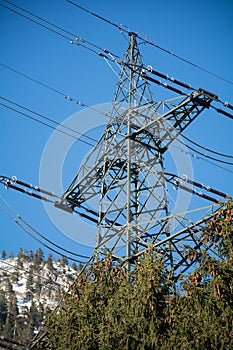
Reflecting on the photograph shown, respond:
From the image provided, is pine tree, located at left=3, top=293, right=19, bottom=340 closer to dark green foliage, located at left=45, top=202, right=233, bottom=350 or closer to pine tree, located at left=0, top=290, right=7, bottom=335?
pine tree, located at left=0, top=290, right=7, bottom=335

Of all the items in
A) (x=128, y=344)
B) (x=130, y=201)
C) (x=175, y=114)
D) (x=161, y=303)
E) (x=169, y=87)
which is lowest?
(x=128, y=344)

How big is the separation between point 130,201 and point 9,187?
4.75 m

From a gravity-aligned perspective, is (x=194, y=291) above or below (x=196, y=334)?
above

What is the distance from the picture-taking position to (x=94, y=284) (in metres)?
14.0

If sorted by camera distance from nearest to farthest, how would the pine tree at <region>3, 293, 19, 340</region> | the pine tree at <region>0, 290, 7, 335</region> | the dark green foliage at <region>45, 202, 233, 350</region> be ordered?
the dark green foliage at <region>45, 202, 233, 350</region> < the pine tree at <region>3, 293, 19, 340</region> < the pine tree at <region>0, 290, 7, 335</region>

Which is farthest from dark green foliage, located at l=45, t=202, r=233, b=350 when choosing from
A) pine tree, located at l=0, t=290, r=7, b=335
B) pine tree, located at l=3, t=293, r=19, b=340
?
pine tree, located at l=0, t=290, r=7, b=335

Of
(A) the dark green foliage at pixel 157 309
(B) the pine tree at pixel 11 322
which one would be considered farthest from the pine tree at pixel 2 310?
(A) the dark green foliage at pixel 157 309

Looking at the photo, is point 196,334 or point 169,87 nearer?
point 196,334

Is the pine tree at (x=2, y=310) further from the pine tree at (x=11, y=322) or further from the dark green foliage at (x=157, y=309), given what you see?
the dark green foliage at (x=157, y=309)

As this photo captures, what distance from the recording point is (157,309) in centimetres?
1262

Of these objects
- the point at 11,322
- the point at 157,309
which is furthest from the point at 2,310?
the point at 157,309

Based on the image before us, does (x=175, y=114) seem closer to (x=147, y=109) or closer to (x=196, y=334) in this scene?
(x=147, y=109)

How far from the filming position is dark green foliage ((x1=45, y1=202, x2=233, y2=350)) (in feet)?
38.3

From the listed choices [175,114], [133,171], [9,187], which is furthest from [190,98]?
[9,187]
